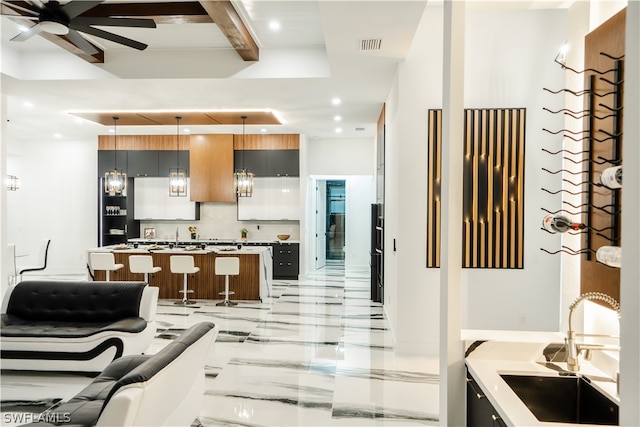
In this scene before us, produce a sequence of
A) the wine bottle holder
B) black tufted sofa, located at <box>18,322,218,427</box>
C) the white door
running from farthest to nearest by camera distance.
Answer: the white door → the wine bottle holder → black tufted sofa, located at <box>18,322,218,427</box>

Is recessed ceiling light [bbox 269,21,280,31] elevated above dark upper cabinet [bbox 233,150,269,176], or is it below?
above

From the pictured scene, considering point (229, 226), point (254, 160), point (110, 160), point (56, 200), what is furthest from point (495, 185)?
point (56, 200)

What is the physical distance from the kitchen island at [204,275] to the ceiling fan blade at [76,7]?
4.53 meters

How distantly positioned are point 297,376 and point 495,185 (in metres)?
2.61

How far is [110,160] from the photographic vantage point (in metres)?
9.77

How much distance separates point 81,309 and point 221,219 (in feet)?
18.5

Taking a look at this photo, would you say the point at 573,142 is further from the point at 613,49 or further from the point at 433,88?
the point at 433,88

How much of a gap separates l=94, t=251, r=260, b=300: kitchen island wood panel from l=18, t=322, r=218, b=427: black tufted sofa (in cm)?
418

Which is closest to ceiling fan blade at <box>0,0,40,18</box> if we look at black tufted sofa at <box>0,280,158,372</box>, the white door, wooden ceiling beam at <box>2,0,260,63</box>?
wooden ceiling beam at <box>2,0,260,63</box>

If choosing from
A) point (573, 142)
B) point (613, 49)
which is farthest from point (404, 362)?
point (613, 49)

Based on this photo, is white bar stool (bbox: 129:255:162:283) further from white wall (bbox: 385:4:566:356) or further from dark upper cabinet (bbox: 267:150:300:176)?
white wall (bbox: 385:4:566:356)

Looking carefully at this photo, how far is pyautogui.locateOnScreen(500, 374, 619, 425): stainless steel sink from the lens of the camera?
182 centimetres

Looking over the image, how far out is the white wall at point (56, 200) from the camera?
33.1 ft

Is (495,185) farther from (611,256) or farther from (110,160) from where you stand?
(110,160)
